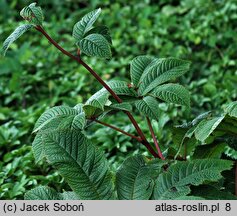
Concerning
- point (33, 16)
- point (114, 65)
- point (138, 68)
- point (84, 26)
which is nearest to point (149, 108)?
point (138, 68)

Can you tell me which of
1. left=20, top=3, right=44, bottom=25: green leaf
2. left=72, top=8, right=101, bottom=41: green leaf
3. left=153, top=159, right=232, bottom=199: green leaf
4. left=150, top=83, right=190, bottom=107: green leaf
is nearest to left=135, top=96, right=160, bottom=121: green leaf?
left=150, top=83, right=190, bottom=107: green leaf

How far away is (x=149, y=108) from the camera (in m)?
1.74

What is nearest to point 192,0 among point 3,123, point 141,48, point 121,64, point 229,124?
point 141,48

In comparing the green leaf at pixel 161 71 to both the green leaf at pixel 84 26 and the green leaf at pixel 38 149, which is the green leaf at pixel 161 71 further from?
the green leaf at pixel 38 149

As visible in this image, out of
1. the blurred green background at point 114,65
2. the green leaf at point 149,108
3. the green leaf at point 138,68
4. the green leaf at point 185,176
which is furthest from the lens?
the blurred green background at point 114,65

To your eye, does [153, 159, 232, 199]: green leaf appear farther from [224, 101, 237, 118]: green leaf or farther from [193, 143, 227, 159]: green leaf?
[193, 143, 227, 159]: green leaf

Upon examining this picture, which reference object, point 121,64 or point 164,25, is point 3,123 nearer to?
point 121,64

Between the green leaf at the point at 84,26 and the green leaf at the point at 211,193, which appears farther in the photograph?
the green leaf at the point at 84,26

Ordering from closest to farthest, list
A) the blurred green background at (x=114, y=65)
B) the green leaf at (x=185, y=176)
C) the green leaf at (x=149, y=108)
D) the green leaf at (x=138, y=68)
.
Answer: the green leaf at (x=185, y=176) < the green leaf at (x=149, y=108) < the green leaf at (x=138, y=68) < the blurred green background at (x=114, y=65)

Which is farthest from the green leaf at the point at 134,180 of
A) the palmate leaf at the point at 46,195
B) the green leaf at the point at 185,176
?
the palmate leaf at the point at 46,195

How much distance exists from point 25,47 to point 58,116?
7.57 ft

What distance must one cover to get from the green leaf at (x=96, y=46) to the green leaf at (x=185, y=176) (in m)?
0.39

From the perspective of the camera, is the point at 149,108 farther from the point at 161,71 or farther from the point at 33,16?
the point at 33,16

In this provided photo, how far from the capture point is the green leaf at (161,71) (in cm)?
182
